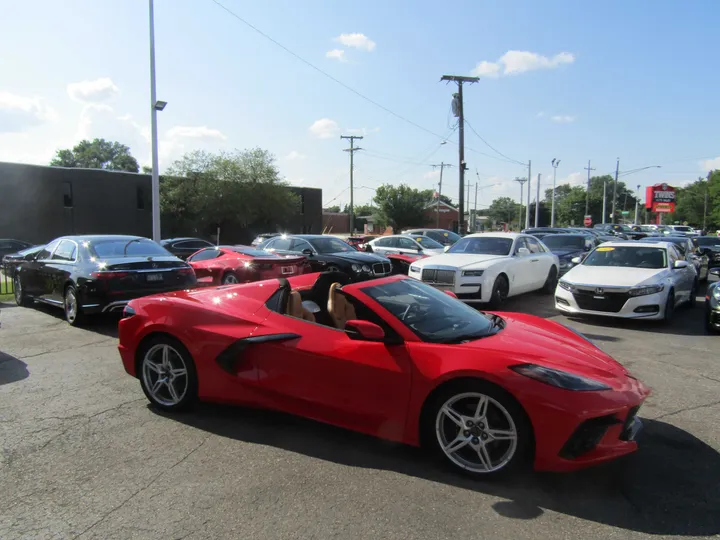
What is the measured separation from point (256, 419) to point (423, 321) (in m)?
1.70

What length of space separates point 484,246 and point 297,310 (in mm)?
8121

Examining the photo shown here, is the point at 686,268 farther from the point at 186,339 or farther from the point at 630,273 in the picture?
the point at 186,339

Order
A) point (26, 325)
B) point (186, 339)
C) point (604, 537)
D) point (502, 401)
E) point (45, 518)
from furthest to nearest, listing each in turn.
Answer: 1. point (26, 325)
2. point (186, 339)
3. point (502, 401)
4. point (45, 518)
5. point (604, 537)

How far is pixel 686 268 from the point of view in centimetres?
973

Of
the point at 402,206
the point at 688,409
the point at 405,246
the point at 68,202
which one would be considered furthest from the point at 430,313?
the point at 402,206

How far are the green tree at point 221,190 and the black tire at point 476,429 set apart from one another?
1418 inches

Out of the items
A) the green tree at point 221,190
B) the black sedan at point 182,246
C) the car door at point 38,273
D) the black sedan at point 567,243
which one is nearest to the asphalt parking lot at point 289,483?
the car door at point 38,273

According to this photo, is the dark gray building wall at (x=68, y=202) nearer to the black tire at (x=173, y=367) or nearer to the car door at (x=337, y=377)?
the black tire at (x=173, y=367)

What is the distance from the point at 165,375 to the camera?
176 inches

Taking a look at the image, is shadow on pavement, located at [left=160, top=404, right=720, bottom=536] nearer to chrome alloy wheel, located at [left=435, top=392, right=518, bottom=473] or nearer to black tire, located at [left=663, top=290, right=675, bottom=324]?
chrome alloy wheel, located at [left=435, top=392, right=518, bottom=473]

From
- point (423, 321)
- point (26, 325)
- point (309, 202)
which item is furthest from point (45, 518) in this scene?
point (309, 202)

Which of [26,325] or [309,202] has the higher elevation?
[309,202]

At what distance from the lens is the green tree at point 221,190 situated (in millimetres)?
37469

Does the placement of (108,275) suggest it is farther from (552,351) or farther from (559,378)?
(559,378)
